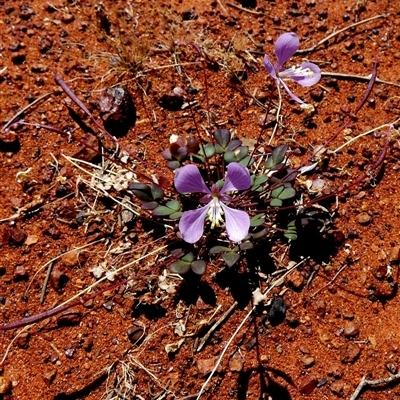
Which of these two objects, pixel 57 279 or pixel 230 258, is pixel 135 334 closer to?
pixel 57 279

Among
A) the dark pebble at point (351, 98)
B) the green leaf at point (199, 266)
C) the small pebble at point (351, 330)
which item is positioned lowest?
the small pebble at point (351, 330)

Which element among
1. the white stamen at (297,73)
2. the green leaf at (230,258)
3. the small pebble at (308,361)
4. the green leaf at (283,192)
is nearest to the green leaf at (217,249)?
the green leaf at (230,258)

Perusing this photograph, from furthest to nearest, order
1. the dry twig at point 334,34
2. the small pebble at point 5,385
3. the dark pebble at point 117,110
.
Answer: the dry twig at point 334,34
the dark pebble at point 117,110
the small pebble at point 5,385

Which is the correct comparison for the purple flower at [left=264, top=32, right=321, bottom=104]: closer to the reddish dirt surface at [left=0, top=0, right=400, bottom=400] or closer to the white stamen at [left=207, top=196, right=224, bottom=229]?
the reddish dirt surface at [left=0, top=0, right=400, bottom=400]

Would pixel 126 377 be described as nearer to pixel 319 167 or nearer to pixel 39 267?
pixel 39 267

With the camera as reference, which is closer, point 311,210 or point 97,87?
point 311,210

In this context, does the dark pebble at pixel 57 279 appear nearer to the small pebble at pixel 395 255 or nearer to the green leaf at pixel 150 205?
the green leaf at pixel 150 205

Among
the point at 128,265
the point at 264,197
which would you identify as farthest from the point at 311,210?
the point at 128,265

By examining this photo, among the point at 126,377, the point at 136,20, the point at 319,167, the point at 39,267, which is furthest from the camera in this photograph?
the point at 136,20
